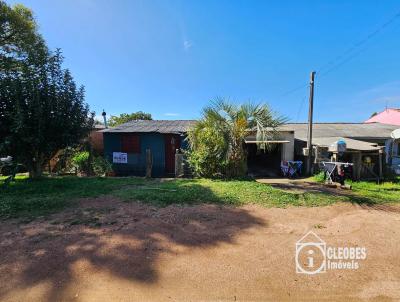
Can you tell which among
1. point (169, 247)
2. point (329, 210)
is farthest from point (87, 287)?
point (329, 210)

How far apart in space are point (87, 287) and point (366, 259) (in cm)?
365

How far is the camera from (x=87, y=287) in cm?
269

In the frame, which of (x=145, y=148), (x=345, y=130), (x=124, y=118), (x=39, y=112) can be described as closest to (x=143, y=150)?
(x=145, y=148)

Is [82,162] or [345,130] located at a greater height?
[345,130]

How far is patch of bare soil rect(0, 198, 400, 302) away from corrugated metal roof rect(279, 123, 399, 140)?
10043 mm

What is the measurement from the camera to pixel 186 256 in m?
3.38

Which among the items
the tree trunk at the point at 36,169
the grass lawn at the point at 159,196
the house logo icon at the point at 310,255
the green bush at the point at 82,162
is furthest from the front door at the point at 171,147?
the house logo icon at the point at 310,255

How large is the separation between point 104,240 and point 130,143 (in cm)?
1001

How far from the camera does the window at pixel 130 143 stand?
1330cm

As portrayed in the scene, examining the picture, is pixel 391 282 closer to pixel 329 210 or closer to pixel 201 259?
pixel 201 259

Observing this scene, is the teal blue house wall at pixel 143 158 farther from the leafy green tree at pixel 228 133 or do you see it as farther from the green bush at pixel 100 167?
Result: the leafy green tree at pixel 228 133

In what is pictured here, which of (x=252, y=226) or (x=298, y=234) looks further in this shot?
(x=252, y=226)

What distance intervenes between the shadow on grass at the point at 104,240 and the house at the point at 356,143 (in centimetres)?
813

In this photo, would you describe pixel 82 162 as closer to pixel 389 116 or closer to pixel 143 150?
pixel 143 150
